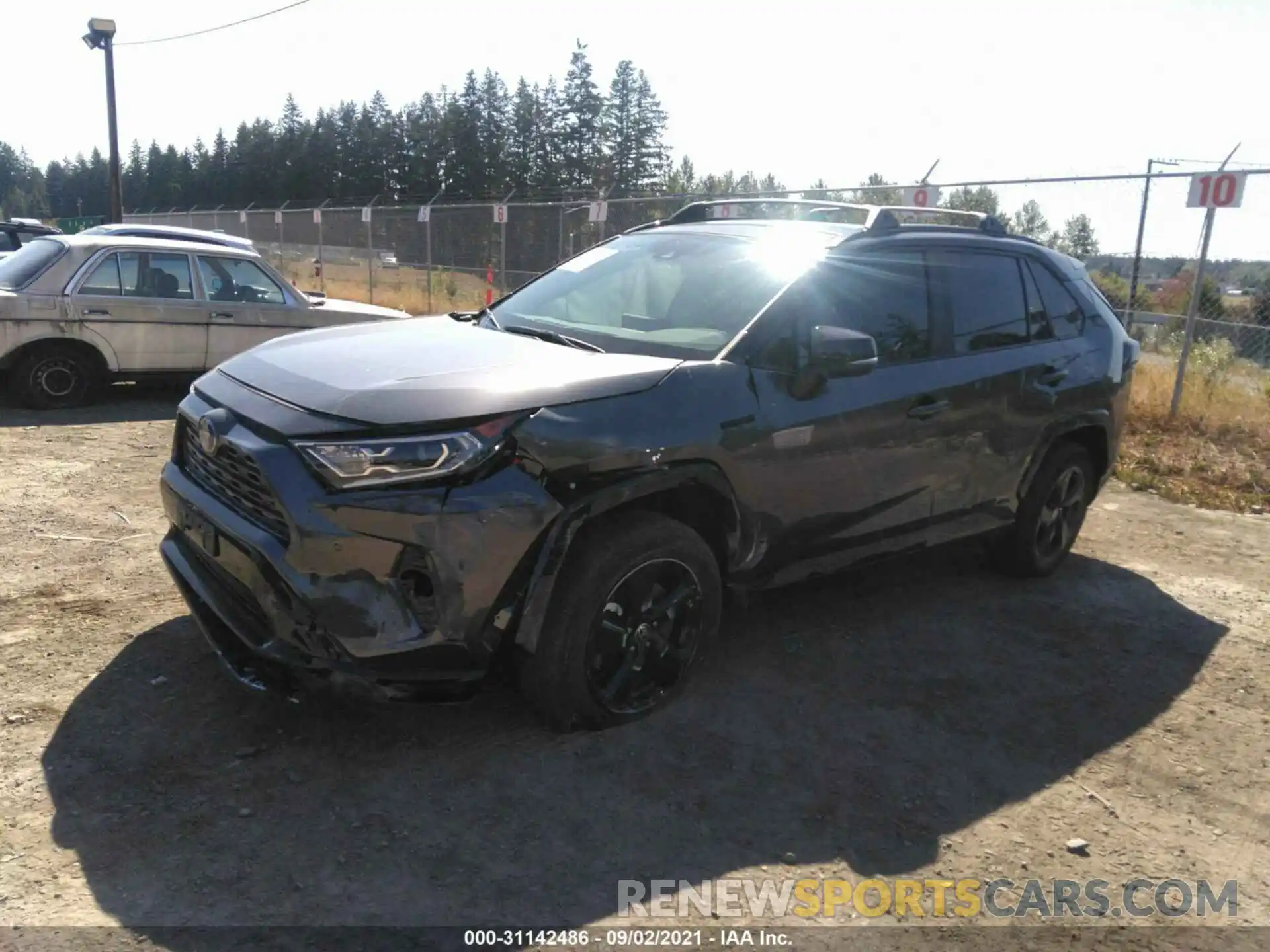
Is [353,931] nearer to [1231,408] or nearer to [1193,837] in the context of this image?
[1193,837]

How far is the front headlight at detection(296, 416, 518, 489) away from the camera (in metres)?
3.08

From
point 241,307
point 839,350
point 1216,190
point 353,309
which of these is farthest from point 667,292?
point 1216,190

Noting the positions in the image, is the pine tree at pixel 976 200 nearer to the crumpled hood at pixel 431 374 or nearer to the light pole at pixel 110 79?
the crumpled hood at pixel 431 374

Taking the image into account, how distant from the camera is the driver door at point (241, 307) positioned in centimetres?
953

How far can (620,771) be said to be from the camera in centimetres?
342

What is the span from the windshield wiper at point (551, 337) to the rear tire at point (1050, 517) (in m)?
2.78

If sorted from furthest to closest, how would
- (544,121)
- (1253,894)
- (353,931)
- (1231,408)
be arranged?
(544,121), (1231,408), (1253,894), (353,931)

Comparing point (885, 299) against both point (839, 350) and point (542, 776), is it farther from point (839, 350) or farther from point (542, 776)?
point (542, 776)

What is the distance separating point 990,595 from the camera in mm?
5461

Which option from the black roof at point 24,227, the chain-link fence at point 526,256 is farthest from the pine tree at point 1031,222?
the black roof at point 24,227

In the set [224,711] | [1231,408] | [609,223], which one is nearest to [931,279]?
[224,711]

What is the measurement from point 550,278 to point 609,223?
1269cm

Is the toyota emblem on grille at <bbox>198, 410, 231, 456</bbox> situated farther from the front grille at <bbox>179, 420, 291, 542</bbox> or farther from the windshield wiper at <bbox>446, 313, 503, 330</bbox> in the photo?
the windshield wiper at <bbox>446, 313, 503, 330</bbox>

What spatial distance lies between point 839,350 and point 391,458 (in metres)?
1.72
